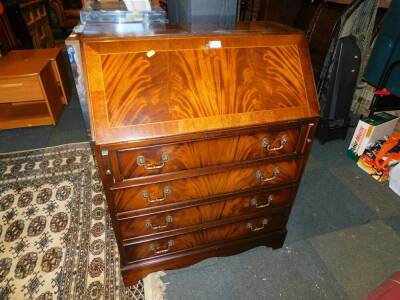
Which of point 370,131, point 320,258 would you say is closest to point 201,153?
point 320,258

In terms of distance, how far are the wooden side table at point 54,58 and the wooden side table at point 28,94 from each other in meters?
0.10

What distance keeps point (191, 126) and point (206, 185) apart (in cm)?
36

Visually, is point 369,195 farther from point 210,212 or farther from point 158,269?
point 158,269

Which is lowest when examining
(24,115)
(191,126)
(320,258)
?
(320,258)

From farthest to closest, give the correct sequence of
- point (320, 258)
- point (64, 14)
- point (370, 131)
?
point (64, 14), point (370, 131), point (320, 258)

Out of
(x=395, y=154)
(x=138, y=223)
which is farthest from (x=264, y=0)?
(x=138, y=223)

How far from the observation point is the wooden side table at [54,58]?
9.71ft

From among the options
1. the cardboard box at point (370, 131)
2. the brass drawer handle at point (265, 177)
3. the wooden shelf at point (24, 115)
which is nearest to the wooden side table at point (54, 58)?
the wooden shelf at point (24, 115)

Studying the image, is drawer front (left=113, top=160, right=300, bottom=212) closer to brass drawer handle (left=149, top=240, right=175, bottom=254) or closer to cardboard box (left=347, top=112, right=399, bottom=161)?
brass drawer handle (left=149, top=240, right=175, bottom=254)

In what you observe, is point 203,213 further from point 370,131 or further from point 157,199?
point 370,131

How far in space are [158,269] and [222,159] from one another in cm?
81

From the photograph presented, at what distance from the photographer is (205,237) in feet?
4.86

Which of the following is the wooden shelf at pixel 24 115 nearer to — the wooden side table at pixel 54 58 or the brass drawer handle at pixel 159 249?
the wooden side table at pixel 54 58

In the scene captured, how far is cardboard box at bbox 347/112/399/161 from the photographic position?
2.38 metres
